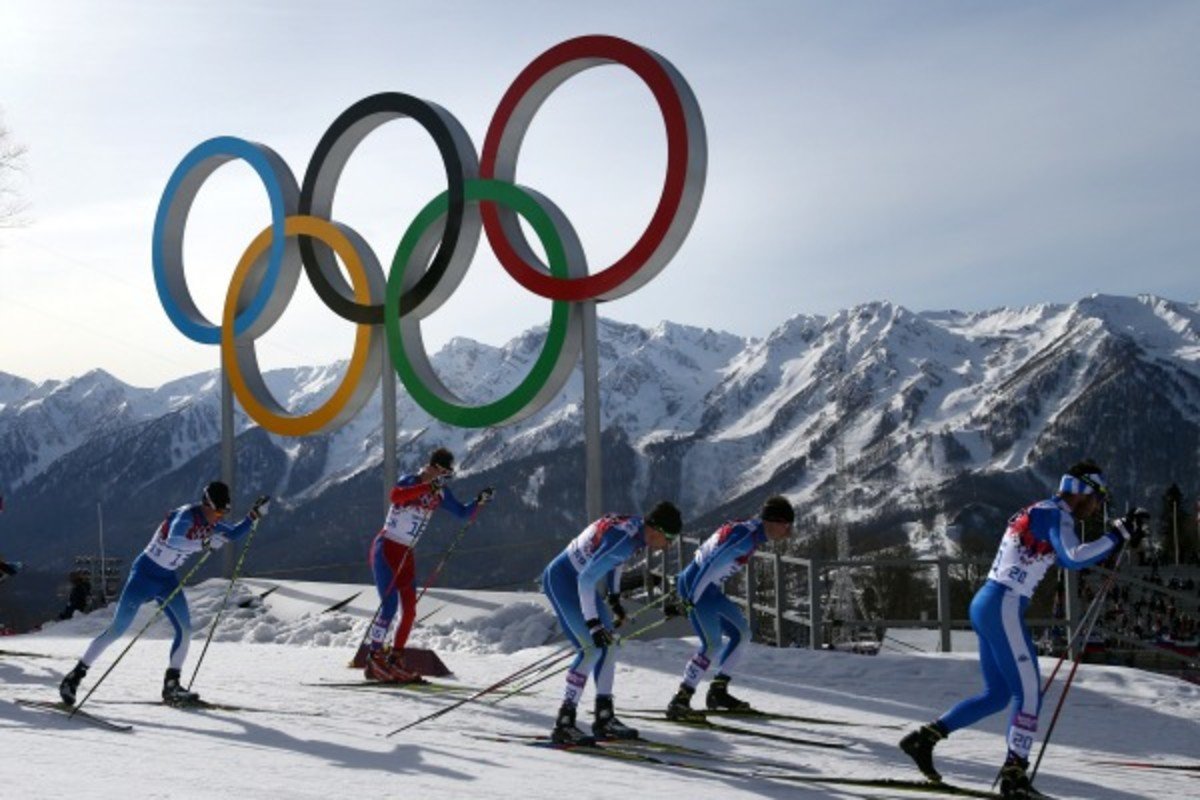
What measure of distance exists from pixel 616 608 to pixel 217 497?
3302 mm

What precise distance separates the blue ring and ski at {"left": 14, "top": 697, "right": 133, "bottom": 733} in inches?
438

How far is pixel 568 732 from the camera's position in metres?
9.52

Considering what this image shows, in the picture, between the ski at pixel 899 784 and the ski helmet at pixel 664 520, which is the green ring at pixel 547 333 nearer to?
the ski helmet at pixel 664 520

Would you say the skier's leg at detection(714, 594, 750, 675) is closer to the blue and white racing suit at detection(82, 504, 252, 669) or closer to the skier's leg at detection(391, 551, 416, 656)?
the skier's leg at detection(391, 551, 416, 656)

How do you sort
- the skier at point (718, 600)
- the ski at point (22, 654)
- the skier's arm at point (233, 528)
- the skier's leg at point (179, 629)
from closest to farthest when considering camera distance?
the skier at point (718, 600), the skier's leg at point (179, 629), the skier's arm at point (233, 528), the ski at point (22, 654)

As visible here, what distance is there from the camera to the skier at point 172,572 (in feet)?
36.7

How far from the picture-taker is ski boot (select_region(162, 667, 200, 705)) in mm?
11180

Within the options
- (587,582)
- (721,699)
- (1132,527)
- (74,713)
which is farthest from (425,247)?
(1132,527)

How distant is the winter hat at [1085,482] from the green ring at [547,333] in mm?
9762

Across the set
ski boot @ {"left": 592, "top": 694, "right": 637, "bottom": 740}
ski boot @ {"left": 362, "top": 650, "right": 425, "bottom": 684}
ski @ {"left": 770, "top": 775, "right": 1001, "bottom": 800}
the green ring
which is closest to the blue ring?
the green ring

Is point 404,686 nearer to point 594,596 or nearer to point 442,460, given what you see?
point 442,460

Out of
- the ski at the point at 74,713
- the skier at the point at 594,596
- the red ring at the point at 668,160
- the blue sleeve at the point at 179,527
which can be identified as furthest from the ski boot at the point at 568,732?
the red ring at the point at 668,160

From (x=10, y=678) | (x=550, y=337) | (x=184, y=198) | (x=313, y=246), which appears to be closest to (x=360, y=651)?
(x=10, y=678)

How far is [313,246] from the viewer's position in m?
21.7
